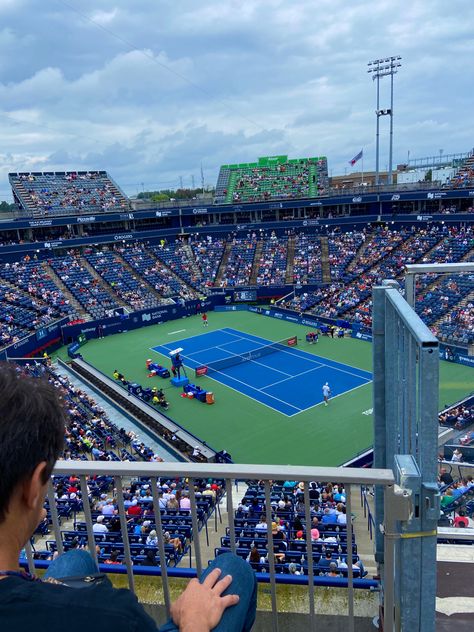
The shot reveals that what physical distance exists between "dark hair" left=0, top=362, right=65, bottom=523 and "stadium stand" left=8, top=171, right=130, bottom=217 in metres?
52.6

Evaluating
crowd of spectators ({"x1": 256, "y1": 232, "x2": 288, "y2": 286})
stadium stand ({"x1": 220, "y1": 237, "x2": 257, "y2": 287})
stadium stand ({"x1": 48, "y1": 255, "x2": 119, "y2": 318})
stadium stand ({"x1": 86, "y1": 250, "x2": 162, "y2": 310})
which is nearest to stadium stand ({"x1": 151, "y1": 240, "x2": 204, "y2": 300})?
stadium stand ({"x1": 220, "y1": 237, "x2": 257, "y2": 287})

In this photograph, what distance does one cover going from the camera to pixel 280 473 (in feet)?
8.79

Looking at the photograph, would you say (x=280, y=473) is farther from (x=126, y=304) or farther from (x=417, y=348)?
(x=126, y=304)

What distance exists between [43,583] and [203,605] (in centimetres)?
91

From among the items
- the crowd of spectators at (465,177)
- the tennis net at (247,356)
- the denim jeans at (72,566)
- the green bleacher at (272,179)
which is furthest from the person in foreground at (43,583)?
the green bleacher at (272,179)

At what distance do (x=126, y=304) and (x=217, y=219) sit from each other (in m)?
21.3

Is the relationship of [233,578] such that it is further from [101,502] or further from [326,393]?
[326,393]

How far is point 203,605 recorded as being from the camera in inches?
86.5

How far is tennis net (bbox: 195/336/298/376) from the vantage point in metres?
28.0

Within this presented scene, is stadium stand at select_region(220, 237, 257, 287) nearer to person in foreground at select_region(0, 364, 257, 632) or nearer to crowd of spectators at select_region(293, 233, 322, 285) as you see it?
crowd of spectators at select_region(293, 233, 322, 285)

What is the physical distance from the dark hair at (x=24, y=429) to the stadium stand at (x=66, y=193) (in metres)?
52.6

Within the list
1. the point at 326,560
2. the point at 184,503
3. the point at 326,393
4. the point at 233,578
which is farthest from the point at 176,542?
the point at 326,393

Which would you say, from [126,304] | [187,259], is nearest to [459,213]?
[187,259]

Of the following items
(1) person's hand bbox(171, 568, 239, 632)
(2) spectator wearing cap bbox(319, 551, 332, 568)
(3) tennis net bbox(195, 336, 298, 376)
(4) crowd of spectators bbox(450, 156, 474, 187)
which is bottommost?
(3) tennis net bbox(195, 336, 298, 376)
